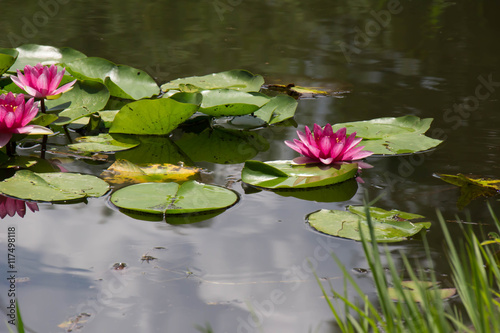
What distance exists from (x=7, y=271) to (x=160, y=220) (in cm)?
51

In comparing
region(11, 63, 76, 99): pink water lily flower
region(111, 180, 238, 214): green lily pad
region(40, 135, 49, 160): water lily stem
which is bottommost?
region(40, 135, 49, 160): water lily stem

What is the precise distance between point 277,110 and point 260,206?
3.34 feet

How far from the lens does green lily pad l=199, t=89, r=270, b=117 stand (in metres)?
2.68

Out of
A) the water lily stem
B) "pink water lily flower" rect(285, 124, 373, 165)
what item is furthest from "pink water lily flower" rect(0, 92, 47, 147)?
"pink water lily flower" rect(285, 124, 373, 165)

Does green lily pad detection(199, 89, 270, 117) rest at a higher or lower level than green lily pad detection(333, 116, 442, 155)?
higher

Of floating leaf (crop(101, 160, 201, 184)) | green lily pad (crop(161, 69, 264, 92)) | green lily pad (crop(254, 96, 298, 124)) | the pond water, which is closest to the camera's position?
the pond water

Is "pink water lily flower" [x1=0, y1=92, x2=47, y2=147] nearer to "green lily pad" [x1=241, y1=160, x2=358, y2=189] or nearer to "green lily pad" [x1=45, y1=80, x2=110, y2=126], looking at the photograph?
"green lily pad" [x1=45, y1=80, x2=110, y2=126]

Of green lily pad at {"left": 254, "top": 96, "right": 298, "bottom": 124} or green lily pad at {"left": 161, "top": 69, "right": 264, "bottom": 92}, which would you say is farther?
green lily pad at {"left": 161, "top": 69, "right": 264, "bottom": 92}

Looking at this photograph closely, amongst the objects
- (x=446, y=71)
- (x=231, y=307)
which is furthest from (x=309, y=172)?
(x=446, y=71)

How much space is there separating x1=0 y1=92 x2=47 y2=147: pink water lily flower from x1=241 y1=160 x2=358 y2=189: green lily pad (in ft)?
2.74

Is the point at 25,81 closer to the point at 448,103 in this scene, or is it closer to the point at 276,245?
the point at 276,245

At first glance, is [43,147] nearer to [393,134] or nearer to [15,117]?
[15,117]

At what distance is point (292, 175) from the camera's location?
2.21m

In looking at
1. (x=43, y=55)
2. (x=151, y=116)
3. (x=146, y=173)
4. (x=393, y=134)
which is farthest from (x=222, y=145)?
(x=43, y=55)
